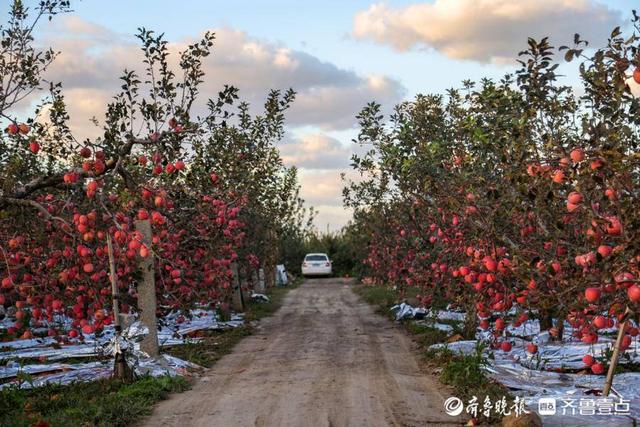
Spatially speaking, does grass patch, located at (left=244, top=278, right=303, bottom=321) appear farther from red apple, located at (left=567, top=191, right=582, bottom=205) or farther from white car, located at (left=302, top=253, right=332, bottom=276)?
white car, located at (left=302, top=253, right=332, bottom=276)

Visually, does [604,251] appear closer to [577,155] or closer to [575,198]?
[575,198]

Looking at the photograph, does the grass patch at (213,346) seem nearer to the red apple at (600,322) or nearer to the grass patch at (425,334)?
the grass patch at (425,334)

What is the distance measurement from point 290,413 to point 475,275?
9.76 feet

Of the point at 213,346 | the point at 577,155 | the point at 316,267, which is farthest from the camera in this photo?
the point at 316,267

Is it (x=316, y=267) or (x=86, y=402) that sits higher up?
(x=316, y=267)

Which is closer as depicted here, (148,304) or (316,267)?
(148,304)

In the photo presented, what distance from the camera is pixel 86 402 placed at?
27.9 feet

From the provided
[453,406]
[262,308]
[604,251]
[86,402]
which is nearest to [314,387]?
[453,406]

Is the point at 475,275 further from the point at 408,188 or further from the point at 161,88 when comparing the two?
the point at 161,88

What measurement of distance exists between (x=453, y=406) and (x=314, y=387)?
6.56 feet

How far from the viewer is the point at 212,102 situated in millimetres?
11953

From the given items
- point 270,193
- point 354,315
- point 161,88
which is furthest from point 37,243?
point 270,193

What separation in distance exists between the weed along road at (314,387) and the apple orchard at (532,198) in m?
1.33

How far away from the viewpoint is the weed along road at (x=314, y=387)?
7859 millimetres
